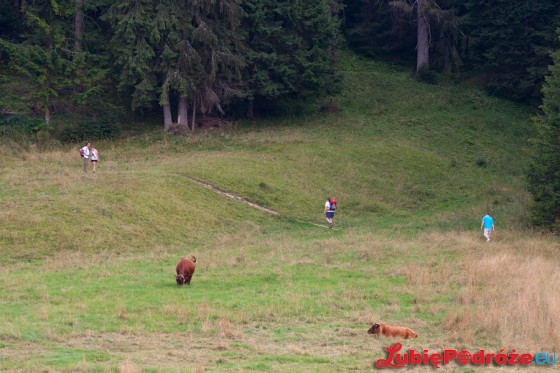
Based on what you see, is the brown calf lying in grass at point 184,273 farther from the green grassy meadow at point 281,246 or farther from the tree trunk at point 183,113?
the tree trunk at point 183,113

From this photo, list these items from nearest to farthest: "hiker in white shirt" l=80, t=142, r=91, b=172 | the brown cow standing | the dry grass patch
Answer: the dry grass patch
the brown cow standing
"hiker in white shirt" l=80, t=142, r=91, b=172

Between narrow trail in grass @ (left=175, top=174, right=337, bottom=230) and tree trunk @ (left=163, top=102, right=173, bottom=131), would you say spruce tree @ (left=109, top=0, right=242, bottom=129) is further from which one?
narrow trail in grass @ (left=175, top=174, right=337, bottom=230)

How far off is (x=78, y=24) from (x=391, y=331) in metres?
42.6

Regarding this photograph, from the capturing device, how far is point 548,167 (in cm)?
3297

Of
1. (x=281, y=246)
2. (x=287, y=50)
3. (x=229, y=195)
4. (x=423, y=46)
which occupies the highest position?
(x=423, y=46)

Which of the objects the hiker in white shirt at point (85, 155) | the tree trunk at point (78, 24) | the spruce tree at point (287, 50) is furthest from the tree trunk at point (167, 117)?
the hiker in white shirt at point (85, 155)

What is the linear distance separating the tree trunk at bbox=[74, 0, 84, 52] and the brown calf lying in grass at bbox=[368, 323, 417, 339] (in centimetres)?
3966

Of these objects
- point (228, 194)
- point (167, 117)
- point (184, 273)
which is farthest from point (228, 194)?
point (184, 273)

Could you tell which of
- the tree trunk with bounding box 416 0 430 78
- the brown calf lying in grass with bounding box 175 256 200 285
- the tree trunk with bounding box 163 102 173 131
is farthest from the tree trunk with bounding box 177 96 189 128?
the brown calf lying in grass with bounding box 175 256 200 285

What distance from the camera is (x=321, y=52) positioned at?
177ft

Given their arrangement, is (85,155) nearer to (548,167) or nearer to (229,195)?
(229,195)

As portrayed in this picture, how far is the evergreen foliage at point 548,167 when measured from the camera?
32.1 m

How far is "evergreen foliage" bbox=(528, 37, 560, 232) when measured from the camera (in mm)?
32094

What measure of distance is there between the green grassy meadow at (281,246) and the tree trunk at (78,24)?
7.90 m
